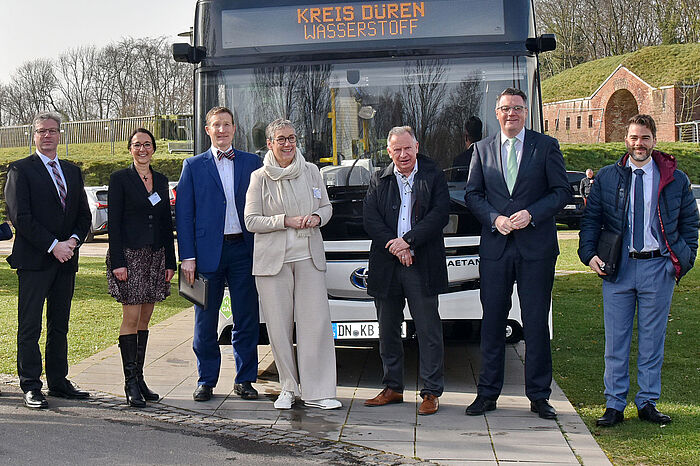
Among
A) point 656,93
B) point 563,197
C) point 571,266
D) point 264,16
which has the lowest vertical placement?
point 571,266

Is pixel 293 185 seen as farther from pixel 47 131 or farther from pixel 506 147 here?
pixel 47 131

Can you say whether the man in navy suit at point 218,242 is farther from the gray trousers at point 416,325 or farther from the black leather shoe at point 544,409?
the black leather shoe at point 544,409

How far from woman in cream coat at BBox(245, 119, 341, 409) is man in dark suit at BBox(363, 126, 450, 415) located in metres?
0.40

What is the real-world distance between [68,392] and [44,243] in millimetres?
1204

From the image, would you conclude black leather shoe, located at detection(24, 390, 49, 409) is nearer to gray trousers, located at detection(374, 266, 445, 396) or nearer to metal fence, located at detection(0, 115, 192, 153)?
gray trousers, located at detection(374, 266, 445, 396)

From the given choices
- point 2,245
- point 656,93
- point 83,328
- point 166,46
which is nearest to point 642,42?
point 656,93

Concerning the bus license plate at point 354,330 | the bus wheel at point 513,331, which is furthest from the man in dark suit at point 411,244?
the bus wheel at point 513,331

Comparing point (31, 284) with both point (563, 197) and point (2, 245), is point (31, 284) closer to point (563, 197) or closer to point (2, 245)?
point (563, 197)

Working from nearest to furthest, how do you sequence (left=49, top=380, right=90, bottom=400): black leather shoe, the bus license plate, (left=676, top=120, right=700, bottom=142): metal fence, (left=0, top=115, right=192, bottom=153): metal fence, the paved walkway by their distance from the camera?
1. the paved walkway
2. (left=49, top=380, right=90, bottom=400): black leather shoe
3. the bus license plate
4. (left=0, top=115, right=192, bottom=153): metal fence
5. (left=676, top=120, right=700, bottom=142): metal fence

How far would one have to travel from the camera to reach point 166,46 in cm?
6391

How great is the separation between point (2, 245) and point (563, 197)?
21656mm

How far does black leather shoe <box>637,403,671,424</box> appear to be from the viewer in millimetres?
6012

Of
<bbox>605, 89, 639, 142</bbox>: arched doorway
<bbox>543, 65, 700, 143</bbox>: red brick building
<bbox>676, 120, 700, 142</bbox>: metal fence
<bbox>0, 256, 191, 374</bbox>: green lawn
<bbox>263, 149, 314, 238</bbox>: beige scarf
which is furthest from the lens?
<bbox>605, 89, 639, 142</bbox>: arched doorway

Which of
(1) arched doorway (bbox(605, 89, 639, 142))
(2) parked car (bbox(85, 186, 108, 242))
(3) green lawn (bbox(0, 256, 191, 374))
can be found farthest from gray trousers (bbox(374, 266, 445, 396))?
(1) arched doorway (bbox(605, 89, 639, 142))
